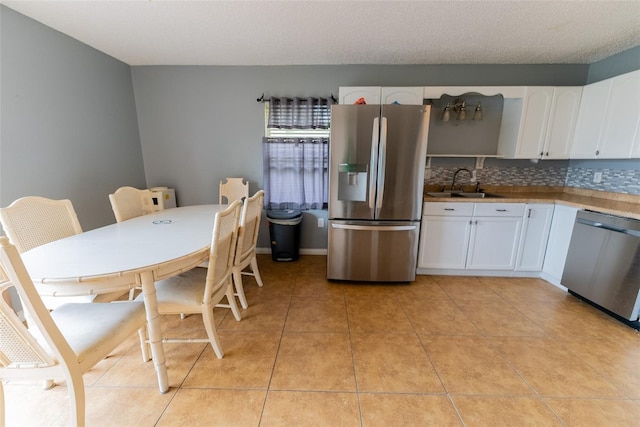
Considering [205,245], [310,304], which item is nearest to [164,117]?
[205,245]

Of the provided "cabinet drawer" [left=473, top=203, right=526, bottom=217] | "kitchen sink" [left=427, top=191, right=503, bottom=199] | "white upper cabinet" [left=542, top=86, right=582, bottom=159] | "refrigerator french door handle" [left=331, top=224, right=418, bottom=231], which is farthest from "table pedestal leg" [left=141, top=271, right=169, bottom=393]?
"white upper cabinet" [left=542, top=86, right=582, bottom=159]

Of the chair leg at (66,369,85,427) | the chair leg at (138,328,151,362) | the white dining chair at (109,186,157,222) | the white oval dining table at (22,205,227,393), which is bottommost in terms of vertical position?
the chair leg at (138,328,151,362)

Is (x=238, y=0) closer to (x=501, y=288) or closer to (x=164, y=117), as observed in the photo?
(x=164, y=117)

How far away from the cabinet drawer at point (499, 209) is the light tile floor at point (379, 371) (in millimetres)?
860

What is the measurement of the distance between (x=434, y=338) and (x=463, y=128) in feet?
8.01

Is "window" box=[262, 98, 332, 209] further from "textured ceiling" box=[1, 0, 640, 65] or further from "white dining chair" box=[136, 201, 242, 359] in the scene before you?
"white dining chair" box=[136, 201, 242, 359]

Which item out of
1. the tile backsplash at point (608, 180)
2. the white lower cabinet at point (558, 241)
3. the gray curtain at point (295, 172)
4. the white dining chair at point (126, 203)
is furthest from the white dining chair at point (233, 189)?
the tile backsplash at point (608, 180)

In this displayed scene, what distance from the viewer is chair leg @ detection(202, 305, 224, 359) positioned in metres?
1.54

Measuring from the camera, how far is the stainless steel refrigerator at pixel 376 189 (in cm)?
239

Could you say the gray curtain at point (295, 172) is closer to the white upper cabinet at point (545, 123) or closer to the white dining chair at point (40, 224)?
the white dining chair at point (40, 224)

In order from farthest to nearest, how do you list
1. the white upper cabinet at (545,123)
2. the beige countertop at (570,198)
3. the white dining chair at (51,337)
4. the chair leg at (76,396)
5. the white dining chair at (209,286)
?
the white upper cabinet at (545,123)
the beige countertop at (570,198)
the white dining chair at (209,286)
the chair leg at (76,396)
the white dining chair at (51,337)

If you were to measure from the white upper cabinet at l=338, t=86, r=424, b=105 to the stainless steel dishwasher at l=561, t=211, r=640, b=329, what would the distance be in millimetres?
1896

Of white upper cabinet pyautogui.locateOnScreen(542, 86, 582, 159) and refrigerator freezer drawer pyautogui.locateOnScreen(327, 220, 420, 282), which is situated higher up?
white upper cabinet pyautogui.locateOnScreen(542, 86, 582, 159)

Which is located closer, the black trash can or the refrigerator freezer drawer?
the refrigerator freezer drawer
